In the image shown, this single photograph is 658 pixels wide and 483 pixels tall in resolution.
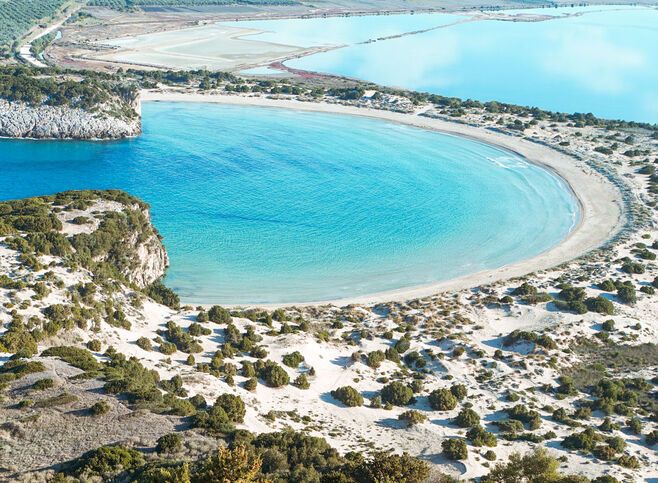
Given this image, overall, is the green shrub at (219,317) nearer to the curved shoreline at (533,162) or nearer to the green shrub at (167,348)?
the green shrub at (167,348)

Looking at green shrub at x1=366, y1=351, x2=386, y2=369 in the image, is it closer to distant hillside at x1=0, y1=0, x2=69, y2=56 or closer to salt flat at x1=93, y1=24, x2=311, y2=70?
salt flat at x1=93, y1=24, x2=311, y2=70

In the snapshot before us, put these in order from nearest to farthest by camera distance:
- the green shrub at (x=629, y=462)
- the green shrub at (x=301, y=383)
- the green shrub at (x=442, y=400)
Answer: the green shrub at (x=629, y=462) < the green shrub at (x=442, y=400) < the green shrub at (x=301, y=383)

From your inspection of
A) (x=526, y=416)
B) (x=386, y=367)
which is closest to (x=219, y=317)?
(x=386, y=367)

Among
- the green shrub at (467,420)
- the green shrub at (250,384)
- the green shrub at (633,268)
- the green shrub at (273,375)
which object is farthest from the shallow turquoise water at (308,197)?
the green shrub at (467,420)

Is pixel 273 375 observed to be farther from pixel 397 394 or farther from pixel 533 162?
pixel 533 162

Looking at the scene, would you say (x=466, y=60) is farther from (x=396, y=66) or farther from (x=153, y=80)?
(x=153, y=80)

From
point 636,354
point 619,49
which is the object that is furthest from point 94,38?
point 636,354
